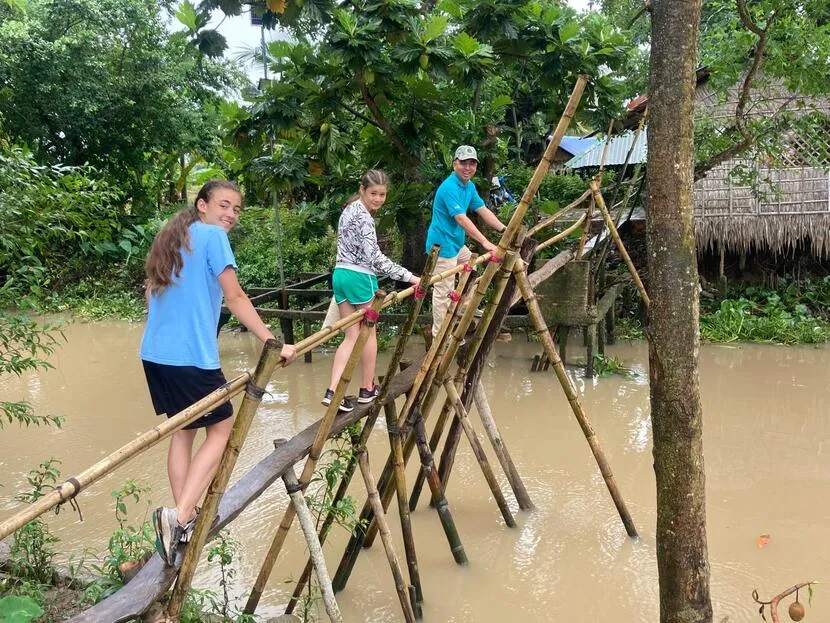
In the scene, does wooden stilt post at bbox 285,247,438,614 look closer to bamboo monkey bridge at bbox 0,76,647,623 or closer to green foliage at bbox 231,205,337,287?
bamboo monkey bridge at bbox 0,76,647,623

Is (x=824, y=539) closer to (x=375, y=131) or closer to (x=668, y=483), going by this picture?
(x=668, y=483)

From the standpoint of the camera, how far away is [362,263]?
3615 millimetres

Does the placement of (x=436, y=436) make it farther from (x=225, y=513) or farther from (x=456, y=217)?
(x=225, y=513)

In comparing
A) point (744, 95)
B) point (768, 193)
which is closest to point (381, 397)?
point (744, 95)

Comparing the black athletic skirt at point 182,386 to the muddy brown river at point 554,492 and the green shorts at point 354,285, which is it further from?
the green shorts at point 354,285

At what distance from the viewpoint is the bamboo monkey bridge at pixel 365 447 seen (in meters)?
2.04

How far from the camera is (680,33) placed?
71.4 inches

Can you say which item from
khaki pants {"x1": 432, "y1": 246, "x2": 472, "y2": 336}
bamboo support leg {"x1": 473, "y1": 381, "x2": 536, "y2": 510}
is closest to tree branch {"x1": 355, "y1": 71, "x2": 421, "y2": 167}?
khaki pants {"x1": 432, "y1": 246, "x2": 472, "y2": 336}

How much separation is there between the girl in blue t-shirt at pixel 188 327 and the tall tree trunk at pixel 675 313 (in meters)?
1.33

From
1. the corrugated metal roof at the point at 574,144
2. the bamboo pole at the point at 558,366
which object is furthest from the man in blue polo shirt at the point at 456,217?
the corrugated metal roof at the point at 574,144

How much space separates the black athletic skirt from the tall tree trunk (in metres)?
1.53

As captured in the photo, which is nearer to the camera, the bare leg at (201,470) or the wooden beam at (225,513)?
the wooden beam at (225,513)

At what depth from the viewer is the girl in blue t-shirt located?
7.89 feet

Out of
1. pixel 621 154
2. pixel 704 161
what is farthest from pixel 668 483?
pixel 621 154
